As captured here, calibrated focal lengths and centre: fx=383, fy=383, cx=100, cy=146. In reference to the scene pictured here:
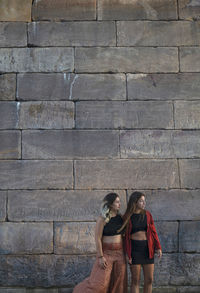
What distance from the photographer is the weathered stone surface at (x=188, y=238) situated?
21.9ft

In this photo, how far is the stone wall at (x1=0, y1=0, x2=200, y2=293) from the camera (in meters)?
6.59

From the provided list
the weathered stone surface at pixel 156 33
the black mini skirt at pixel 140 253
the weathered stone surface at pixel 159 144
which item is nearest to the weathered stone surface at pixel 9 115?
the weathered stone surface at pixel 159 144

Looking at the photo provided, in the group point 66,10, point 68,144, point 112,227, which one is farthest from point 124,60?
point 112,227

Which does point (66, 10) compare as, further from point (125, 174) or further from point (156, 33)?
point (125, 174)

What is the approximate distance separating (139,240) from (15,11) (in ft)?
15.5

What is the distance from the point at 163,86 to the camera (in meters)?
7.02

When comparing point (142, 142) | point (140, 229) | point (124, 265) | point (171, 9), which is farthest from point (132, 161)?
point (171, 9)

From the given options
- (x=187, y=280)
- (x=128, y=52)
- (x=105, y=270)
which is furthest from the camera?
(x=128, y=52)

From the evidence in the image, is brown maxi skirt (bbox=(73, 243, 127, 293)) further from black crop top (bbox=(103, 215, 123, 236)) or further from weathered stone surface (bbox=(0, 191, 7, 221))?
weathered stone surface (bbox=(0, 191, 7, 221))

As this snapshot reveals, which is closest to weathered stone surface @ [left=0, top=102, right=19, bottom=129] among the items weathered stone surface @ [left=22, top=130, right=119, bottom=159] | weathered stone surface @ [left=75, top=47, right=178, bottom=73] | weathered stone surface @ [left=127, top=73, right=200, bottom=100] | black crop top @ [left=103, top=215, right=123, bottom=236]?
weathered stone surface @ [left=22, top=130, right=119, bottom=159]

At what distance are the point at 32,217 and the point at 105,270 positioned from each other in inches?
73.9

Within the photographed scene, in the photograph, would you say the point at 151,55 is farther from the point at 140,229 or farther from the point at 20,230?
the point at 20,230

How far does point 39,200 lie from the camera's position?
6.68 meters

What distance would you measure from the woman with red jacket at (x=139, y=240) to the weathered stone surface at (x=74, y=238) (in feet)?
4.05
